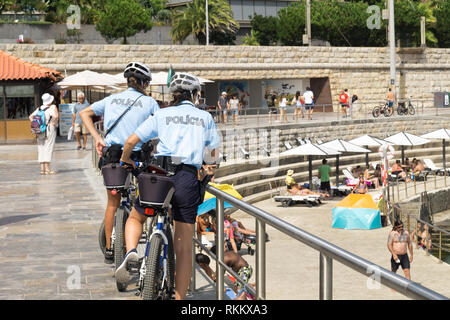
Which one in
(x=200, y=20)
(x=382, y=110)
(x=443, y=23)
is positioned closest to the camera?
(x=382, y=110)

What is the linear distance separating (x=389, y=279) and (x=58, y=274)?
169 inches

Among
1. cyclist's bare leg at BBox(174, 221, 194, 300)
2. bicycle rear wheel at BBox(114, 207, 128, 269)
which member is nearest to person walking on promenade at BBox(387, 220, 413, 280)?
bicycle rear wheel at BBox(114, 207, 128, 269)

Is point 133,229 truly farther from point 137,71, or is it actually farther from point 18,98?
point 18,98

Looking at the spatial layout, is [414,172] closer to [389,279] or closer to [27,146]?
[27,146]

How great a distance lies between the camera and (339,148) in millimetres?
26922

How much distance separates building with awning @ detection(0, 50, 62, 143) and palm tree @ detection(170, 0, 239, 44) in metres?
34.9

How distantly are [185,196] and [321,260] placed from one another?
157 centimetres

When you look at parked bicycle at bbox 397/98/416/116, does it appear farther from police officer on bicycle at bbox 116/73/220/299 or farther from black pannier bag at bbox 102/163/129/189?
police officer on bicycle at bbox 116/73/220/299

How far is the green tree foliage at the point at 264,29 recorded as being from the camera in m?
63.6

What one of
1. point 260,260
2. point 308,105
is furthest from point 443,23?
point 260,260

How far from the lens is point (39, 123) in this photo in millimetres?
14180

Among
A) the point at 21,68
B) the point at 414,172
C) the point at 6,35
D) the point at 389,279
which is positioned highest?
the point at 6,35

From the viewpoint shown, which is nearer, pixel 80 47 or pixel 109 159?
pixel 109 159
